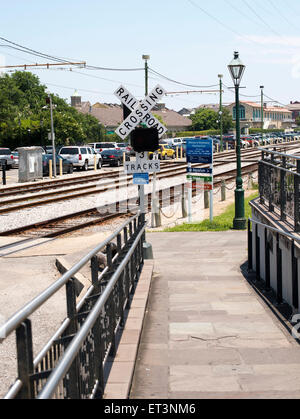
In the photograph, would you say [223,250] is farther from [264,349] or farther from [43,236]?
[264,349]

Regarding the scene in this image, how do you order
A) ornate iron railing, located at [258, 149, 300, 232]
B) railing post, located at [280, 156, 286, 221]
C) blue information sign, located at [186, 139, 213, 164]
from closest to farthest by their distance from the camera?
ornate iron railing, located at [258, 149, 300, 232], railing post, located at [280, 156, 286, 221], blue information sign, located at [186, 139, 213, 164]

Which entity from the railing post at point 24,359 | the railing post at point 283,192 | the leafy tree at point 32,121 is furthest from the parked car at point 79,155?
the railing post at point 24,359

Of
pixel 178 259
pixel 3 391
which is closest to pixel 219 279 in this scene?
pixel 178 259

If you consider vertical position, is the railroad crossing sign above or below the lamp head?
below

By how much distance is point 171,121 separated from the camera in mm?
146750

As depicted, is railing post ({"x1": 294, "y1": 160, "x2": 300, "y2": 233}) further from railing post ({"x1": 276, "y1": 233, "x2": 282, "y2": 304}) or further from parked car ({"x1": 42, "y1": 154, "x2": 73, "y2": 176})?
parked car ({"x1": 42, "y1": 154, "x2": 73, "y2": 176})

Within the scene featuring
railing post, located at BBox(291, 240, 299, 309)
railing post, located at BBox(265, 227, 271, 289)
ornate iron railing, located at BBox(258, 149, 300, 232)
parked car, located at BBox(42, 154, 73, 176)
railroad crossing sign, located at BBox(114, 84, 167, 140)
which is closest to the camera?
railing post, located at BBox(291, 240, 299, 309)

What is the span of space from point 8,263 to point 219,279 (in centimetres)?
430

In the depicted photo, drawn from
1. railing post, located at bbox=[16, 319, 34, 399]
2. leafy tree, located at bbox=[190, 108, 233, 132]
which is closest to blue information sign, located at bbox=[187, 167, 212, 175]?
railing post, located at bbox=[16, 319, 34, 399]

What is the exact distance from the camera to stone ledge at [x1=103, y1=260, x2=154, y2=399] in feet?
16.4

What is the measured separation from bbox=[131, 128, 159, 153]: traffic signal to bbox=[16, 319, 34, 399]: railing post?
9.08 m

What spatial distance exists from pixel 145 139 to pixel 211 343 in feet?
20.1

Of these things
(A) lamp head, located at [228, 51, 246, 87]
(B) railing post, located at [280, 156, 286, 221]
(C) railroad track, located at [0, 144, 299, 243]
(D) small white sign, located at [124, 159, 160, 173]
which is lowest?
(C) railroad track, located at [0, 144, 299, 243]
